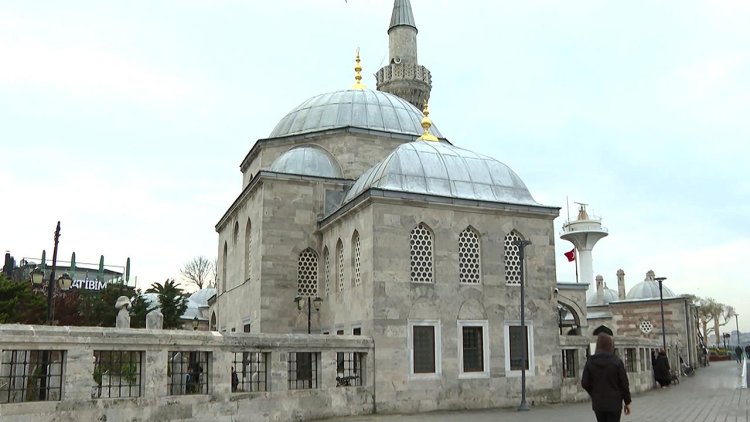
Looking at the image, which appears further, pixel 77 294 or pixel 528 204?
pixel 77 294

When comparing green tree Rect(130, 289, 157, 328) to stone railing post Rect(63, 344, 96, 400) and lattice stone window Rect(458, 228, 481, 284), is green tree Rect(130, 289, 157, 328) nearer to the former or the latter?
lattice stone window Rect(458, 228, 481, 284)

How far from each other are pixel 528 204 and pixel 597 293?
28776mm

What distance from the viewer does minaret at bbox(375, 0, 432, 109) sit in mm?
39469

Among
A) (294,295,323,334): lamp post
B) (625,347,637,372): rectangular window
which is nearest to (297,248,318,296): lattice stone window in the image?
(294,295,323,334): lamp post

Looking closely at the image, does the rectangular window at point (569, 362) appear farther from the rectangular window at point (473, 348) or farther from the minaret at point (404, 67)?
the minaret at point (404, 67)

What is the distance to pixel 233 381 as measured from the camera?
14961 mm

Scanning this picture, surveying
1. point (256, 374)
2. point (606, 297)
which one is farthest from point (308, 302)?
point (606, 297)

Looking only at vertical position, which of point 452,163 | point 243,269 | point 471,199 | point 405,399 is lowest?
point 405,399

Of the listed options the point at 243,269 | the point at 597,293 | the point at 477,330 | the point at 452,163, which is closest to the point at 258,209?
the point at 243,269

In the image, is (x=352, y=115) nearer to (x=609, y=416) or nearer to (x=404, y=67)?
(x=404, y=67)

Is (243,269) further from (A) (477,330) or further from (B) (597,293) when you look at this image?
(B) (597,293)

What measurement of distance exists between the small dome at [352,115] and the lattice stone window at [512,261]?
7105 mm

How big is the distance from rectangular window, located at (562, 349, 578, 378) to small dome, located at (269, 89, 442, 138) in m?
9.59

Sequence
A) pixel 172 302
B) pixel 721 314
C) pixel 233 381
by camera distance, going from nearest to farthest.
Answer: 1. pixel 233 381
2. pixel 172 302
3. pixel 721 314
